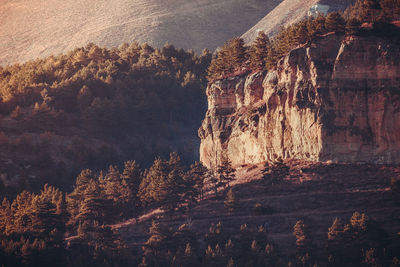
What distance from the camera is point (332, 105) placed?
72.3 m

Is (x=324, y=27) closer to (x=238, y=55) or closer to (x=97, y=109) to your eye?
(x=238, y=55)

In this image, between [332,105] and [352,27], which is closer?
[332,105]

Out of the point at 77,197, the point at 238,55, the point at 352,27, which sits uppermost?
the point at 352,27

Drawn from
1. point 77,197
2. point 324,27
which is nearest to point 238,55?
point 324,27

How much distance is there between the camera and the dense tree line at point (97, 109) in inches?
4090

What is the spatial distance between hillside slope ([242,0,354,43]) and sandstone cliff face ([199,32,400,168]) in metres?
73.5

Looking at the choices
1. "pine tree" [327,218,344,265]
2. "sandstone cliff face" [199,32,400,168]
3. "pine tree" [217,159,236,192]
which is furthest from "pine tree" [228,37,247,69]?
"pine tree" [327,218,344,265]

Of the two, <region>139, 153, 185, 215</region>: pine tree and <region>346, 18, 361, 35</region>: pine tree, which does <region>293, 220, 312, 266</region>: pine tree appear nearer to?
<region>139, 153, 185, 215</region>: pine tree

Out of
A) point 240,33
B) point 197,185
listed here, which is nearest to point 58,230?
point 197,185

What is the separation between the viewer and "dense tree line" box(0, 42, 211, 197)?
10388 cm

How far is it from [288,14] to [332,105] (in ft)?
300

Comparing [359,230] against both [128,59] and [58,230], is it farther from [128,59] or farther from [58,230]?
[128,59]

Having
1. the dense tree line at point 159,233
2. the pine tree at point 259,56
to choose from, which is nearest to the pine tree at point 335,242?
the dense tree line at point 159,233

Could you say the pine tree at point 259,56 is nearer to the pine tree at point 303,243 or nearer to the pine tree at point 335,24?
the pine tree at point 335,24
